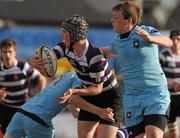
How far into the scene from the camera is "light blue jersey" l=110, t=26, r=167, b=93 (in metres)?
8.61

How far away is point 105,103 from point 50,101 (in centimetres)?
65

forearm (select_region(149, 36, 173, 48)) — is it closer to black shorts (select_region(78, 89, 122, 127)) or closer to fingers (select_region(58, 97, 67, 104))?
black shorts (select_region(78, 89, 122, 127))

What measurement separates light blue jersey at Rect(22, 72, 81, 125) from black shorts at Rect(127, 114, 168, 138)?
0.86 m

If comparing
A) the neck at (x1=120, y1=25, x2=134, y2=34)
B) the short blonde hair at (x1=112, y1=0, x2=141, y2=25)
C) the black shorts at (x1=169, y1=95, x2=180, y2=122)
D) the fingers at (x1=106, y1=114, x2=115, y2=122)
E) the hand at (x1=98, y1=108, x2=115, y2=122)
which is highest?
the short blonde hair at (x1=112, y1=0, x2=141, y2=25)

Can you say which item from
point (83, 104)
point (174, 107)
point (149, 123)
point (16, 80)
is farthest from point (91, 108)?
point (174, 107)

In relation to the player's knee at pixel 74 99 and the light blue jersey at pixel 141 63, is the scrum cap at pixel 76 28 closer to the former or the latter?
the light blue jersey at pixel 141 63

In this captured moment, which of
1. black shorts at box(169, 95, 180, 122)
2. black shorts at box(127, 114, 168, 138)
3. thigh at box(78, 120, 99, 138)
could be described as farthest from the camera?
black shorts at box(169, 95, 180, 122)

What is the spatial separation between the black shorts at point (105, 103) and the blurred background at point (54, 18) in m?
11.8

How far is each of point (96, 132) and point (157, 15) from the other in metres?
25.1

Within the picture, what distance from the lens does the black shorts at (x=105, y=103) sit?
9.07 metres

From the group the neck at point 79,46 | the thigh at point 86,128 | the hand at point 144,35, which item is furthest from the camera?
the thigh at point 86,128

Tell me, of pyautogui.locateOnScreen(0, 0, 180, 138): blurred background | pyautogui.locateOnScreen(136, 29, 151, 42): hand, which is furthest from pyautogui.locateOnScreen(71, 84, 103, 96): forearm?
pyautogui.locateOnScreen(0, 0, 180, 138): blurred background

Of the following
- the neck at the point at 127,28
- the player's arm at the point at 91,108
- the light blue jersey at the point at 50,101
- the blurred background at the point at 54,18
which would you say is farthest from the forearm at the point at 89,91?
the blurred background at the point at 54,18

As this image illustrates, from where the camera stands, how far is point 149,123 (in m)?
8.45
